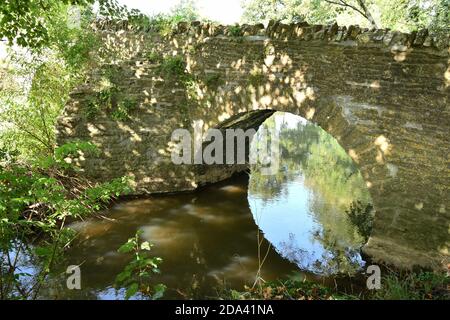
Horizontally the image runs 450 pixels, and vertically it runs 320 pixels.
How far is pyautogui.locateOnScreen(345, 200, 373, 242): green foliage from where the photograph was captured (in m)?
7.09

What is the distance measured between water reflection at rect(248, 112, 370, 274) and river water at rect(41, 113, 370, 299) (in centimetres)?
2

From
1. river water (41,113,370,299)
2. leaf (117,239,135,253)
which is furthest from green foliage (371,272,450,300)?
leaf (117,239,135,253)

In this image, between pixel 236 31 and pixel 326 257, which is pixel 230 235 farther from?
pixel 236 31

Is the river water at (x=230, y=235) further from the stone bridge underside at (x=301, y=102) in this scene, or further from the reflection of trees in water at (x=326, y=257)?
the stone bridge underside at (x=301, y=102)

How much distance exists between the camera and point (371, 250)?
581 centimetres

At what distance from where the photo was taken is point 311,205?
28.0ft

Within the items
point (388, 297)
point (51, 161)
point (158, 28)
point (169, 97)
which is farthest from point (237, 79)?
point (388, 297)

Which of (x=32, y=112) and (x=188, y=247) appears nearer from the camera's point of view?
(x=188, y=247)

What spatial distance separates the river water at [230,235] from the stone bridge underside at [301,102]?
767 mm

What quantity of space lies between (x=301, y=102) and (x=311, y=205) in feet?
10.1

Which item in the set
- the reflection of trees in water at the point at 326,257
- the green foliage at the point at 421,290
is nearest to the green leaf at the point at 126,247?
the green foliage at the point at 421,290

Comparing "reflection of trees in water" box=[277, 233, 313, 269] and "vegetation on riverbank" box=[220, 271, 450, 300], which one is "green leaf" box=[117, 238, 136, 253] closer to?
"vegetation on riverbank" box=[220, 271, 450, 300]

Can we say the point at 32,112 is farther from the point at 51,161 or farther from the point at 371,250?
the point at 371,250
